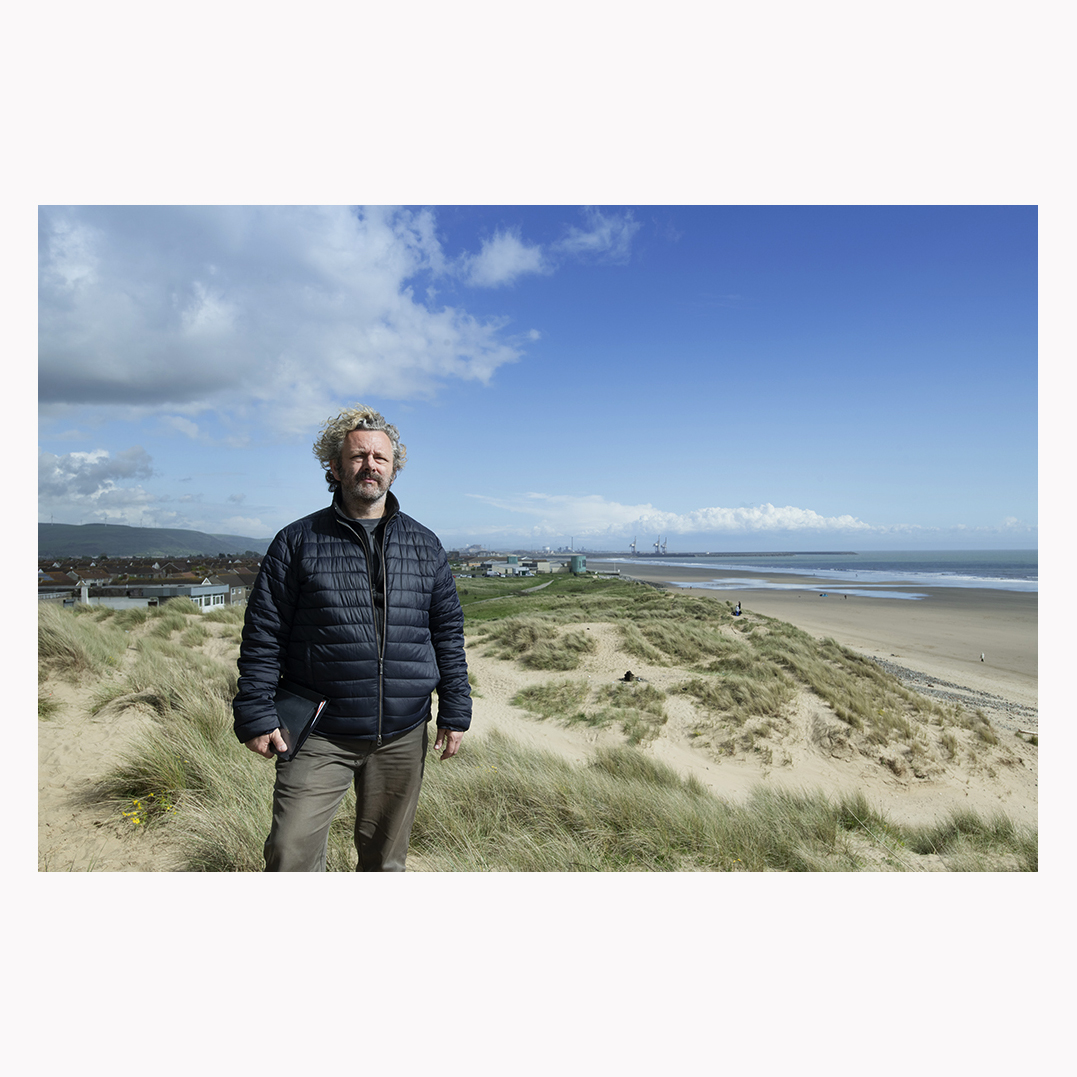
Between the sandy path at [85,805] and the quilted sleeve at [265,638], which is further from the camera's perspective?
the sandy path at [85,805]

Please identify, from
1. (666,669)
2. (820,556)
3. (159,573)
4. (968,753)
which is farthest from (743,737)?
(820,556)

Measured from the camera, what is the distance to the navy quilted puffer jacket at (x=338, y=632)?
1.69 m

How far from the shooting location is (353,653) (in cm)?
175

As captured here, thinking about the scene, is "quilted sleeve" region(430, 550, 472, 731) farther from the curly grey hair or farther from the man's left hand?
the curly grey hair

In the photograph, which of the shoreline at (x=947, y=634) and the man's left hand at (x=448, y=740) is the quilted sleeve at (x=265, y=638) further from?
the shoreline at (x=947, y=634)

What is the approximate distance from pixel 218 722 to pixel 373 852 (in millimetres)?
2179

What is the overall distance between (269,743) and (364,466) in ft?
3.20

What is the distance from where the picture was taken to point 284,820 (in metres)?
1.73

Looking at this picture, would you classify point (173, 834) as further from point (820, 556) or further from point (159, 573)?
point (820, 556)

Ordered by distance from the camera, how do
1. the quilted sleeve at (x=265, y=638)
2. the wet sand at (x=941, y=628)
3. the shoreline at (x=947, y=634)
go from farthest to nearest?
the wet sand at (x=941, y=628)
the shoreline at (x=947, y=634)
the quilted sleeve at (x=265, y=638)

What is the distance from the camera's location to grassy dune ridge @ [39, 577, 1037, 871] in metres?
2.48

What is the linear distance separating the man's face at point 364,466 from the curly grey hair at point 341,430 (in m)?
0.04

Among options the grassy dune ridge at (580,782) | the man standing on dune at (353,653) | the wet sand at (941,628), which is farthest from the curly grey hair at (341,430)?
the wet sand at (941,628)

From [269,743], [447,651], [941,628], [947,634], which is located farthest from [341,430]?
[941,628]
